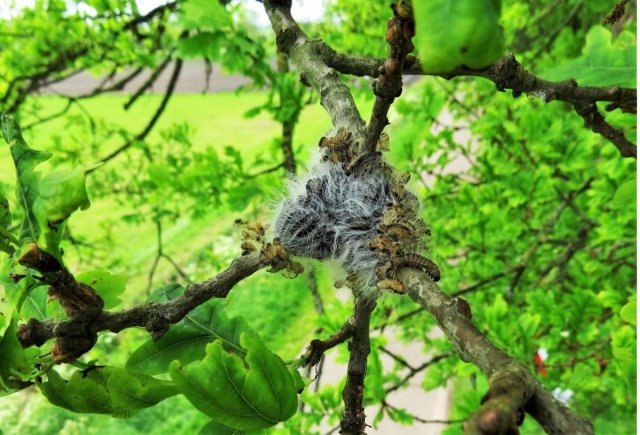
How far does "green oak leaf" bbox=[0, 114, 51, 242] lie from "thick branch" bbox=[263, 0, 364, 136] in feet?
1.37

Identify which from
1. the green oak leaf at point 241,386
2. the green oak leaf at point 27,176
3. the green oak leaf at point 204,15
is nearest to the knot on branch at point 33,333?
the green oak leaf at point 27,176

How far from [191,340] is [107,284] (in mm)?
136

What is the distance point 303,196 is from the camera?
933 millimetres

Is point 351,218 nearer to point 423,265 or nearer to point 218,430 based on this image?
point 423,265

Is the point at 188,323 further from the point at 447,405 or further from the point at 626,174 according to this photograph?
the point at 447,405

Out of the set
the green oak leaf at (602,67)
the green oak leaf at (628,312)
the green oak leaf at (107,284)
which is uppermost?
the green oak leaf at (602,67)

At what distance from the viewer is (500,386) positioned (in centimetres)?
43

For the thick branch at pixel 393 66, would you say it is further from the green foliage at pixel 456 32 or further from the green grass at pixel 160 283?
the green grass at pixel 160 283

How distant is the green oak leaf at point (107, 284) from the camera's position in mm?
810

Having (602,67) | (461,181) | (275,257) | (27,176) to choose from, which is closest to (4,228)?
(27,176)

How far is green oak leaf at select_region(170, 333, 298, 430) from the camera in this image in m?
0.60

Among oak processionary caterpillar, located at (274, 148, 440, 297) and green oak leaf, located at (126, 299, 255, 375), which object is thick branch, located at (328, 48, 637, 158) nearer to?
oak processionary caterpillar, located at (274, 148, 440, 297)

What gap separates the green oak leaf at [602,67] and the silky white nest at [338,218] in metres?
0.70

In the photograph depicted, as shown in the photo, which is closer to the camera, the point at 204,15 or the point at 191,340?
the point at 191,340
